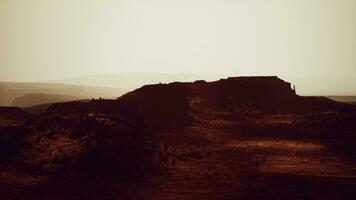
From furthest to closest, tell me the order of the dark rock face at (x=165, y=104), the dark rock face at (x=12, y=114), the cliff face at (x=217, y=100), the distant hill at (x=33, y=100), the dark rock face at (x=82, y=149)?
the distant hill at (x=33, y=100) < the dark rock face at (x=12, y=114) < the cliff face at (x=217, y=100) < the dark rock face at (x=165, y=104) < the dark rock face at (x=82, y=149)

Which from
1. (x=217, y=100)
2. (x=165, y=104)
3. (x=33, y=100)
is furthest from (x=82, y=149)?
(x=33, y=100)

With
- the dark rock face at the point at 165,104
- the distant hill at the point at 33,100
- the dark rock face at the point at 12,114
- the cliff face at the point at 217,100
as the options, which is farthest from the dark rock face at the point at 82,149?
the distant hill at the point at 33,100

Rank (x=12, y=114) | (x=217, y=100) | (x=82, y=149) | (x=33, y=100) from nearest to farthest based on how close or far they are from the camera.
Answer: (x=82, y=149) < (x=217, y=100) < (x=12, y=114) < (x=33, y=100)

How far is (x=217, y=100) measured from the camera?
1606 inches

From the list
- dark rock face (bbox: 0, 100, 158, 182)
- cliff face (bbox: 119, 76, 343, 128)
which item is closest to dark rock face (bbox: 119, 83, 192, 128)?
cliff face (bbox: 119, 76, 343, 128)

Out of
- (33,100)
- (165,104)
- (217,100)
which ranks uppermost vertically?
(217,100)

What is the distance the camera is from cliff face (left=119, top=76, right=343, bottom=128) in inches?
1345

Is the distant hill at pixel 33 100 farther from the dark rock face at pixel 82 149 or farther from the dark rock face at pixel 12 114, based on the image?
the dark rock face at pixel 82 149

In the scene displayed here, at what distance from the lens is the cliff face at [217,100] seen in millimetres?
34156

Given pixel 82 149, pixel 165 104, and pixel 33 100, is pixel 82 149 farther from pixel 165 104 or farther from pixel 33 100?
pixel 33 100

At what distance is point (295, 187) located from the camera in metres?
14.5

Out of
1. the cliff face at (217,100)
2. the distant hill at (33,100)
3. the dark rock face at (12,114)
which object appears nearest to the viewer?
the cliff face at (217,100)

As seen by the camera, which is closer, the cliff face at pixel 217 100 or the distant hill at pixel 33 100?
the cliff face at pixel 217 100

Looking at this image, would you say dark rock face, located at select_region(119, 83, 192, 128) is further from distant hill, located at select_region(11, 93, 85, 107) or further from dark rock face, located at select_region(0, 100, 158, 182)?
distant hill, located at select_region(11, 93, 85, 107)
